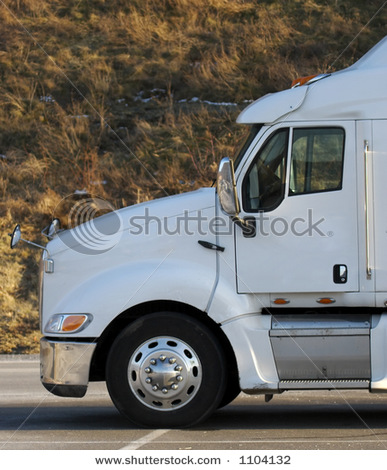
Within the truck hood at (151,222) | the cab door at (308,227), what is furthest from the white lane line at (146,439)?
the truck hood at (151,222)

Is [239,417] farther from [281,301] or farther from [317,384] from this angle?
[281,301]

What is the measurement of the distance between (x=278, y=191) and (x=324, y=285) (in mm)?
878

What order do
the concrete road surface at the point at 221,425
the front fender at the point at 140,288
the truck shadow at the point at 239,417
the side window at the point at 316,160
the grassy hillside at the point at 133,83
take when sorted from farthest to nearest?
1. the grassy hillside at the point at 133,83
2. the truck shadow at the point at 239,417
3. the side window at the point at 316,160
4. the front fender at the point at 140,288
5. the concrete road surface at the point at 221,425

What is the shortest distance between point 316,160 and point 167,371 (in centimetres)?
216

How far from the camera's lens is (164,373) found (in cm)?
702

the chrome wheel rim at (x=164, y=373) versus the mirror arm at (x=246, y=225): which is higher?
the mirror arm at (x=246, y=225)

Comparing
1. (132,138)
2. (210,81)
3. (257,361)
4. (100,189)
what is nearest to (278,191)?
(257,361)

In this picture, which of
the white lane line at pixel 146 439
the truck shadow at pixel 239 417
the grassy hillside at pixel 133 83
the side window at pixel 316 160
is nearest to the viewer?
the white lane line at pixel 146 439

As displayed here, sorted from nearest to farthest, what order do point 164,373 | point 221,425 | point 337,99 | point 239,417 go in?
1. point 164,373
2. point 337,99
3. point 221,425
4. point 239,417

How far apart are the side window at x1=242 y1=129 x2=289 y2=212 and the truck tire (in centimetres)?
115

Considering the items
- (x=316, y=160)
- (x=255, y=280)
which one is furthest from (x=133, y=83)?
(x=255, y=280)

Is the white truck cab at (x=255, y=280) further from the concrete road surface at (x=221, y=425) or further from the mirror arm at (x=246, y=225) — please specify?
the concrete road surface at (x=221, y=425)

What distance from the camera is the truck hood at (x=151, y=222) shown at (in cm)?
726

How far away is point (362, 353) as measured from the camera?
698 centimetres
